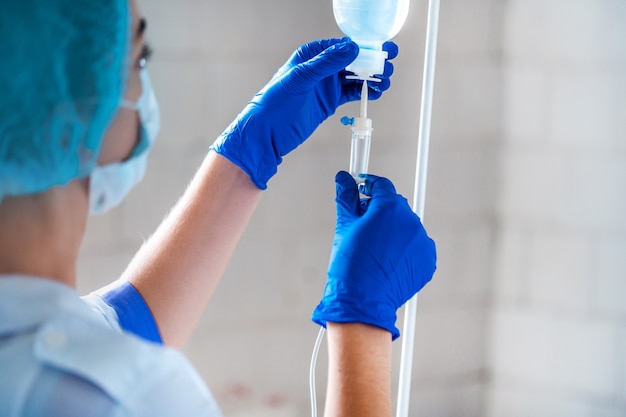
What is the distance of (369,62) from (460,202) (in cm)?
88

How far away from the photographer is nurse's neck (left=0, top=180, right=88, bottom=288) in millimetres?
750

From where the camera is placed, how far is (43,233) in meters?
0.77

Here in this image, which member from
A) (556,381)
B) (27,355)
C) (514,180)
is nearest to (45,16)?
(27,355)

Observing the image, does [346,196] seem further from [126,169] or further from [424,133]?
[126,169]

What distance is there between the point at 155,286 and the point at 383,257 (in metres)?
0.37

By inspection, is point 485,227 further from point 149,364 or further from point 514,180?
point 149,364

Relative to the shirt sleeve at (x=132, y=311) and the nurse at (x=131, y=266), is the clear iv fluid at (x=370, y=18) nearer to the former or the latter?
the nurse at (x=131, y=266)

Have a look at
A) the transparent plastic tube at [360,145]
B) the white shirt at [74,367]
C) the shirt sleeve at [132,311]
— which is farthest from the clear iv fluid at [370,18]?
the white shirt at [74,367]

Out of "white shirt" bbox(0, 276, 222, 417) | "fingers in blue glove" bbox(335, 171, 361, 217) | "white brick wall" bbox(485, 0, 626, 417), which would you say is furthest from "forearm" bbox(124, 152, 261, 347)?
"white brick wall" bbox(485, 0, 626, 417)

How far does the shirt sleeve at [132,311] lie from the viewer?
1103 mm

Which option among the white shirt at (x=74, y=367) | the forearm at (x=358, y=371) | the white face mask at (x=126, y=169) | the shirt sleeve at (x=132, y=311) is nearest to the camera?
the white shirt at (x=74, y=367)

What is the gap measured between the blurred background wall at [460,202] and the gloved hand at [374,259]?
0.51m

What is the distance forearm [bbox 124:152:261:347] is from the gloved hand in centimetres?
19

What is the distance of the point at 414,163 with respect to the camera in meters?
1.88
